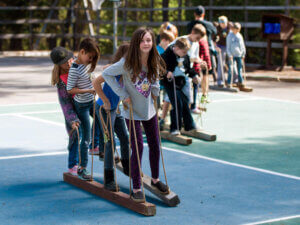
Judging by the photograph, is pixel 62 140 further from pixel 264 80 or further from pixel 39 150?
pixel 264 80

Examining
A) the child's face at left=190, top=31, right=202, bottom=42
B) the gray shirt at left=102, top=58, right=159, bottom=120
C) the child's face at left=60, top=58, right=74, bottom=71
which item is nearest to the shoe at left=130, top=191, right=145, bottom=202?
the gray shirt at left=102, top=58, right=159, bottom=120

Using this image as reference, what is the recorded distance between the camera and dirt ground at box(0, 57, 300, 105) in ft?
51.8

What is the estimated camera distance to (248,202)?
6887 mm

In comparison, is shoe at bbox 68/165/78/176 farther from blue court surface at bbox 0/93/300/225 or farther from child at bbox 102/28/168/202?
child at bbox 102/28/168/202

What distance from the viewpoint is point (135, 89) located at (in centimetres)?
652

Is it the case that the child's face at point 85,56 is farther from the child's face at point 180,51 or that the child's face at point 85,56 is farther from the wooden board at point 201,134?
the wooden board at point 201,134

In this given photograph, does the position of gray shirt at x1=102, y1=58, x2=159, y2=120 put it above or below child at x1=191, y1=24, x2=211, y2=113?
above

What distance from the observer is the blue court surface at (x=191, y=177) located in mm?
6406

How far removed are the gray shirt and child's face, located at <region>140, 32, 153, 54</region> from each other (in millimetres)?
201

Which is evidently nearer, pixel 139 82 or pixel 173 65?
pixel 139 82

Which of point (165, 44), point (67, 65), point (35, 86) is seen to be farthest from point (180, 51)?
point (35, 86)

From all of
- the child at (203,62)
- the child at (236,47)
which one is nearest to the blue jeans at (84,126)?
the child at (203,62)

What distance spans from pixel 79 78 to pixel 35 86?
35.4ft

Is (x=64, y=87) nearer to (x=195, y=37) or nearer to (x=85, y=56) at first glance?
(x=85, y=56)
